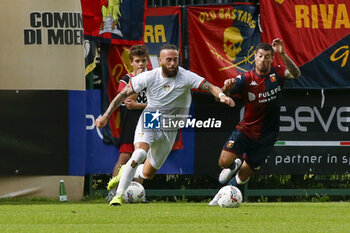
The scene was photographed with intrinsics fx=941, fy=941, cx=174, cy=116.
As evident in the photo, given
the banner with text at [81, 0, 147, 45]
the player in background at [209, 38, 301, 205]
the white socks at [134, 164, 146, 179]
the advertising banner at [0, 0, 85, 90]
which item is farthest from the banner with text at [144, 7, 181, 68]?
the white socks at [134, 164, 146, 179]

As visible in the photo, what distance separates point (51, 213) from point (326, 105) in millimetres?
5789

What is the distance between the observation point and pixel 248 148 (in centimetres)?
1345

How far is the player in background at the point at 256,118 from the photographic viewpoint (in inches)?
514

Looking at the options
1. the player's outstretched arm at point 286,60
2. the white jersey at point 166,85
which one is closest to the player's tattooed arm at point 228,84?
the white jersey at point 166,85

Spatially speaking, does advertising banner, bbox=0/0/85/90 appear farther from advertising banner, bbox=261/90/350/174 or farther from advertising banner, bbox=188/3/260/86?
advertising banner, bbox=261/90/350/174

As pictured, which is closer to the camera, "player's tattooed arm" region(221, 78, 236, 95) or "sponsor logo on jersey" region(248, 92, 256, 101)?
"player's tattooed arm" region(221, 78, 236, 95)

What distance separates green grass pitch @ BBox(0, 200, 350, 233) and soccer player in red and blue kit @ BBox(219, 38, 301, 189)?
1.06m

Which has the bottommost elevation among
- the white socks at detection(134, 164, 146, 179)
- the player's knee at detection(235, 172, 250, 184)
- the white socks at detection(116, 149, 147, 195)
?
the player's knee at detection(235, 172, 250, 184)

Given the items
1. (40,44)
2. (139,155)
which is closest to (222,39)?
(40,44)

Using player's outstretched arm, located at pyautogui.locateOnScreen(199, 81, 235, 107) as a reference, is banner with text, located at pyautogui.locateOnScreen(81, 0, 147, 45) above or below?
above

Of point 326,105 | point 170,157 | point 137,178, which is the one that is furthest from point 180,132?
point 326,105

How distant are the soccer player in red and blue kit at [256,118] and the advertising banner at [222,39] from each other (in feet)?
4.98

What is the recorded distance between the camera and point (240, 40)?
15.0 metres

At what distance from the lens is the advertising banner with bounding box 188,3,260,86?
48.5ft
